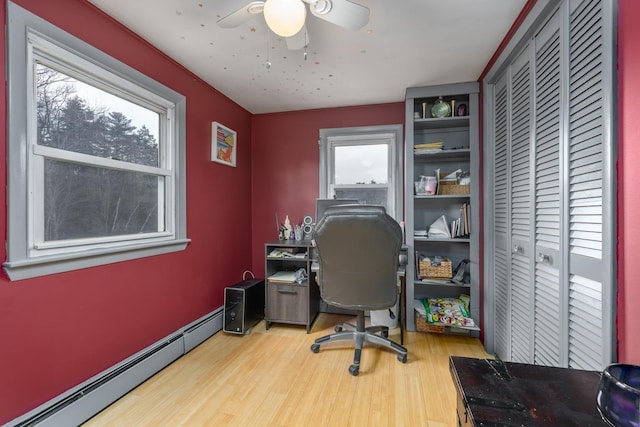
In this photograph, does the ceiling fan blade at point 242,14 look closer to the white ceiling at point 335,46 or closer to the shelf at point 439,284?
the white ceiling at point 335,46

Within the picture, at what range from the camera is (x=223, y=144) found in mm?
2691

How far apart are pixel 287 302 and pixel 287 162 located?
1.57 meters

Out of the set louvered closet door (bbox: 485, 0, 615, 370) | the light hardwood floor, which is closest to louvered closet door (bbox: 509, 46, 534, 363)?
louvered closet door (bbox: 485, 0, 615, 370)

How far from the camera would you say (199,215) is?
2.39 m

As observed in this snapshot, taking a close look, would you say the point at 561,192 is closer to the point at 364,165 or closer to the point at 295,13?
the point at 295,13

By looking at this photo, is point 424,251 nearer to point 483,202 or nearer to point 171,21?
point 483,202

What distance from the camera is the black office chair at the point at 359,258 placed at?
1.78 metres

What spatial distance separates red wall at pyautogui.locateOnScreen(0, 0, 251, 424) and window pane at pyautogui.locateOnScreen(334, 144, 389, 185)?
1149 mm

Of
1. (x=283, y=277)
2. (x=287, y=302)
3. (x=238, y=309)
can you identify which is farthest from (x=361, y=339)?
(x=238, y=309)

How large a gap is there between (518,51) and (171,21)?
2.13 m

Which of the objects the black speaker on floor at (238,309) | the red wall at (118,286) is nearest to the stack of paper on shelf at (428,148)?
the red wall at (118,286)

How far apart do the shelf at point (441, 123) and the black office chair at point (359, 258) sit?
1252 mm

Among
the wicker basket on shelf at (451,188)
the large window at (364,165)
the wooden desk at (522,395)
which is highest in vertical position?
the large window at (364,165)

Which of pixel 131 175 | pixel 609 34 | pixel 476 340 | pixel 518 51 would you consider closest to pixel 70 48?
pixel 131 175
